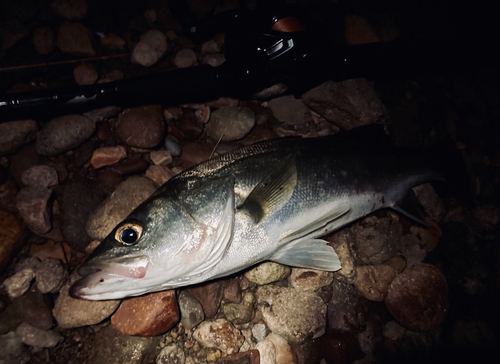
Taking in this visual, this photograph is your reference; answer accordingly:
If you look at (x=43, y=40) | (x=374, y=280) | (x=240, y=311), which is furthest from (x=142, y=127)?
(x=374, y=280)

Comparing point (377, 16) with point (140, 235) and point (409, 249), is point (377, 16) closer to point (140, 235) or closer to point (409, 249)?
point (409, 249)

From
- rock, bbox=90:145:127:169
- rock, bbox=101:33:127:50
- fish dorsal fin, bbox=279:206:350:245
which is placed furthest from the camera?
rock, bbox=101:33:127:50

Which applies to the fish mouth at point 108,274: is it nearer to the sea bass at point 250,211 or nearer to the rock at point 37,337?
the sea bass at point 250,211

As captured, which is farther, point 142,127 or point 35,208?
point 142,127

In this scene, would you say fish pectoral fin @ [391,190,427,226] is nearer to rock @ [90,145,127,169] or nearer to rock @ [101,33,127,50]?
rock @ [90,145,127,169]

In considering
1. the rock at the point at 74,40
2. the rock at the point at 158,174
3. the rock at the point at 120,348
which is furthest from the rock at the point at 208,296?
the rock at the point at 74,40

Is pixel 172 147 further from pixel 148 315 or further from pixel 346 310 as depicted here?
pixel 346 310

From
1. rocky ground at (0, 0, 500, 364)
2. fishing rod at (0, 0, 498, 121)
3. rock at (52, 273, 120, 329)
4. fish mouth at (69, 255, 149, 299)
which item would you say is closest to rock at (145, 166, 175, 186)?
rocky ground at (0, 0, 500, 364)
